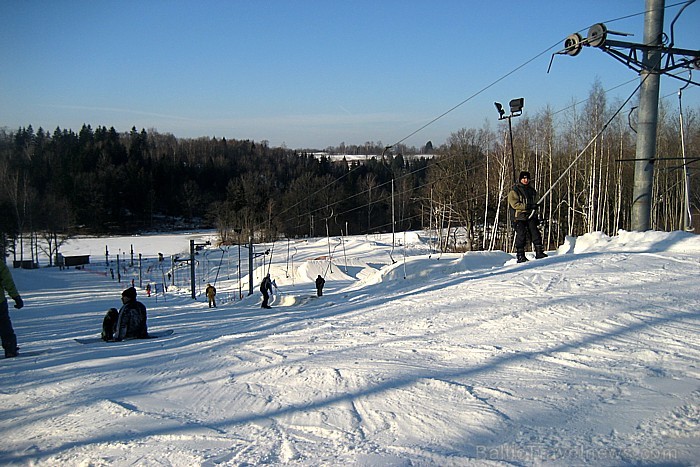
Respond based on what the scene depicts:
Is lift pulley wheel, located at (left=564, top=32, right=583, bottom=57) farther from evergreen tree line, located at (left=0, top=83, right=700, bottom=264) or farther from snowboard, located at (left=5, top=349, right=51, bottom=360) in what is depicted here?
snowboard, located at (left=5, top=349, right=51, bottom=360)

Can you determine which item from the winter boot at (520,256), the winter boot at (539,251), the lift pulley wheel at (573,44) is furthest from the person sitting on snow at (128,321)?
the lift pulley wheel at (573,44)

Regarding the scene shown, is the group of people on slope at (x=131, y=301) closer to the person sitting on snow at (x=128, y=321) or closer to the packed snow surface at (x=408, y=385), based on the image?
the person sitting on snow at (x=128, y=321)

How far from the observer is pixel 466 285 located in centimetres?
1048

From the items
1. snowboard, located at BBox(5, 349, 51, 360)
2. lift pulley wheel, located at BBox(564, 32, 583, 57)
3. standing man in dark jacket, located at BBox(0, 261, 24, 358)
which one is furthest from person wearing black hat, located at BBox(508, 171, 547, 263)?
standing man in dark jacket, located at BBox(0, 261, 24, 358)

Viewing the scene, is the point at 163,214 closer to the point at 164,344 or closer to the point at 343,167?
the point at 343,167

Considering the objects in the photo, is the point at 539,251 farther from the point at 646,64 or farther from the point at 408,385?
the point at 408,385

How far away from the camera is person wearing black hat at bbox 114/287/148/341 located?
9.16m

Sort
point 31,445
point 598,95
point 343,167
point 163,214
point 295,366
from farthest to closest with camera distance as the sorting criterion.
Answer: point 343,167 → point 163,214 → point 598,95 → point 295,366 → point 31,445

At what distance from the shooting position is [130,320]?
9.23 metres

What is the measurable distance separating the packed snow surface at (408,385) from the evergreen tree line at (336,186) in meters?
5.65

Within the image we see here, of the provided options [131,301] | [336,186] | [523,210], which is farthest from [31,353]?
[336,186]

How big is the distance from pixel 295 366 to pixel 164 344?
3325 millimetres

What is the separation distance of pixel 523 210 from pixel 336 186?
6951cm

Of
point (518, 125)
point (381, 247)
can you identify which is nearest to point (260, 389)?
point (518, 125)
